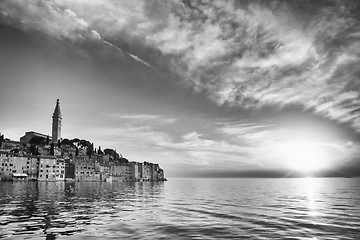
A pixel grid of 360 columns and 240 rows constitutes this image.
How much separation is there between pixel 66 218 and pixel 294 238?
68.7 ft

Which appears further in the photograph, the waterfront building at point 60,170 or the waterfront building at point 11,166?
the waterfront building at point 60,170

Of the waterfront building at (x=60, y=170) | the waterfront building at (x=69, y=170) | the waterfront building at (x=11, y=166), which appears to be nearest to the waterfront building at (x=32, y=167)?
the waterfront building at (x=11, y=166)

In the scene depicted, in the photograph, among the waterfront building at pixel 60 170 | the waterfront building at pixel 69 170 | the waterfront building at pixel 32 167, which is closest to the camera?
the waterfront building at pixel 32 167

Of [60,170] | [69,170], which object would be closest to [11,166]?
[60,170]

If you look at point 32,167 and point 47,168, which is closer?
point 32,167

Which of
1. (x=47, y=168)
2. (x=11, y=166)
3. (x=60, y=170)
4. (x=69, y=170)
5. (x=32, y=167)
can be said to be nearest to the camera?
(x=11, y=166)

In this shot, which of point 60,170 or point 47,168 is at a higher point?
point 47,168

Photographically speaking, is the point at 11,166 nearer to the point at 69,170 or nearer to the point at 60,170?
the point at 60,170

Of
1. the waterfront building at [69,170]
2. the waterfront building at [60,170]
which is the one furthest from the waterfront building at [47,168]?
the waterfront building at [69,170]

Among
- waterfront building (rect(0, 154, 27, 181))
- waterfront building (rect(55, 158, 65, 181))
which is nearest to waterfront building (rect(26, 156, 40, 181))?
waterfront building (rect(0, 154, 27, 181))

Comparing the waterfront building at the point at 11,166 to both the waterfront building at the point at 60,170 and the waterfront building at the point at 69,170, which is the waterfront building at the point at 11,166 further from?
the waterfront building at the point at 69,170

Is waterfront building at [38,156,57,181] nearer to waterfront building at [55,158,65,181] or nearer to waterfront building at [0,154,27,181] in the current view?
waterfront building at [55,158,65,181]

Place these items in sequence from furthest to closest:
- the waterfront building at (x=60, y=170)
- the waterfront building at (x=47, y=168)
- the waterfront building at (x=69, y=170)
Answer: the waterfront building at (x=69, y=170) → the waterfront building at (x=60, y=170) → the waterfront building at (x=47, y=168)

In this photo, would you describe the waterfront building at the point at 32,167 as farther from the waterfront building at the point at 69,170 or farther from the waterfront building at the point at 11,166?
the waterfront building at the point at 69,170
